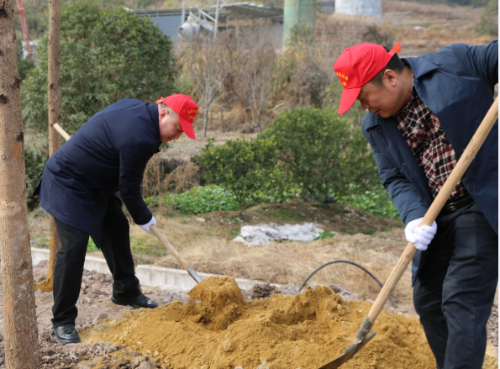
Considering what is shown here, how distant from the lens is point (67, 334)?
350cm

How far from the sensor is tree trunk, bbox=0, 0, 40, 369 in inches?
91.8

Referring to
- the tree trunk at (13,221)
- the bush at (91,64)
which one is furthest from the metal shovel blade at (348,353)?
the bush at (91,64)

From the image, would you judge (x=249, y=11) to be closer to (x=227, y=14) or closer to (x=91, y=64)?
(x=227, y=14)

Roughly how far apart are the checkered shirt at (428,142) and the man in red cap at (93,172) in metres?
1.67

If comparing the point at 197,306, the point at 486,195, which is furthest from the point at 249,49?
the point at 486,195

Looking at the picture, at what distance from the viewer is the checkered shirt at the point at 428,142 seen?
8.17 feet

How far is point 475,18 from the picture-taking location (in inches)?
1555

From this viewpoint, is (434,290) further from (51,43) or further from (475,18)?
(475,18)

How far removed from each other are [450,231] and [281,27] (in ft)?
92.5

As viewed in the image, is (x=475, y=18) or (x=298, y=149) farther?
(x=475, y=18)

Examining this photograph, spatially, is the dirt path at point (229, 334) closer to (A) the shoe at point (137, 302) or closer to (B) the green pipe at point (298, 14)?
(A) the shoe at point (137, 302)

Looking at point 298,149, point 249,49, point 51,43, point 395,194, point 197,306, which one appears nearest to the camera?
point 395,194

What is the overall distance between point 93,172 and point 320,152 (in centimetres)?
590

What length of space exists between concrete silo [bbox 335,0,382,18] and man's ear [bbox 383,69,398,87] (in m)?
37.1
